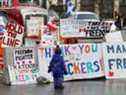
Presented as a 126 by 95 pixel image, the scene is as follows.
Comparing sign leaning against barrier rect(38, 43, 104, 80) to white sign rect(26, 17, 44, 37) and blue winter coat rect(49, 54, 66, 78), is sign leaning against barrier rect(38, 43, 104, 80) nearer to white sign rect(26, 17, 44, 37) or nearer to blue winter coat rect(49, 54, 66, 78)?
blue winter coat rect(49, 54, 66, 78)

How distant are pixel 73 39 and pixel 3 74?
17.5ft

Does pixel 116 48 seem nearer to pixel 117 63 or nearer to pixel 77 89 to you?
pixel 117 63

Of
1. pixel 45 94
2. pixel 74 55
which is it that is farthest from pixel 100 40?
pixel 45 94

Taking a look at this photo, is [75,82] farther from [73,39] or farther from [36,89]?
[73,39]

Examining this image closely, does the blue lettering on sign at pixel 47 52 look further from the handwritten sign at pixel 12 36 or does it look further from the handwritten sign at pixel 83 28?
the handwritten sign at pixel 83 28

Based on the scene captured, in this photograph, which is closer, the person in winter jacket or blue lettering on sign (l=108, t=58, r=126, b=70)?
the person in winter jacket

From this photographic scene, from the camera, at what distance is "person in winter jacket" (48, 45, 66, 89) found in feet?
66.9

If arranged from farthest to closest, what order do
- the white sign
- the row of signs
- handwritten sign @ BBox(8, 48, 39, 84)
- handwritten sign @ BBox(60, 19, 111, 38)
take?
the white sign < handwritten sign @ BBox(60, 19, 111, 38) < the row of signs < handwritten sign @ BBox(8, 48, 39, 84)

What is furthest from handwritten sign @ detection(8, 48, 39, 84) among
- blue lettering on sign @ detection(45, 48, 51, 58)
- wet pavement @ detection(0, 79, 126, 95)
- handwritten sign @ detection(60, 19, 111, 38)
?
handwritten sign @ detection(60, 19, 111, 38)

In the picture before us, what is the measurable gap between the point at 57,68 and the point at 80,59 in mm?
2494

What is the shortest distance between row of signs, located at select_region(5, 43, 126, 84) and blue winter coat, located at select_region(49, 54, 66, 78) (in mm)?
1564

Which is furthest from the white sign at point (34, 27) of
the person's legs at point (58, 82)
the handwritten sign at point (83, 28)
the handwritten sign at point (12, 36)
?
the person's legs at point (58, 82)

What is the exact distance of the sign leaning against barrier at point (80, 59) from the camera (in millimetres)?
22312

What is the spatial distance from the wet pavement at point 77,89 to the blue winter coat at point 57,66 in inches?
18.8
